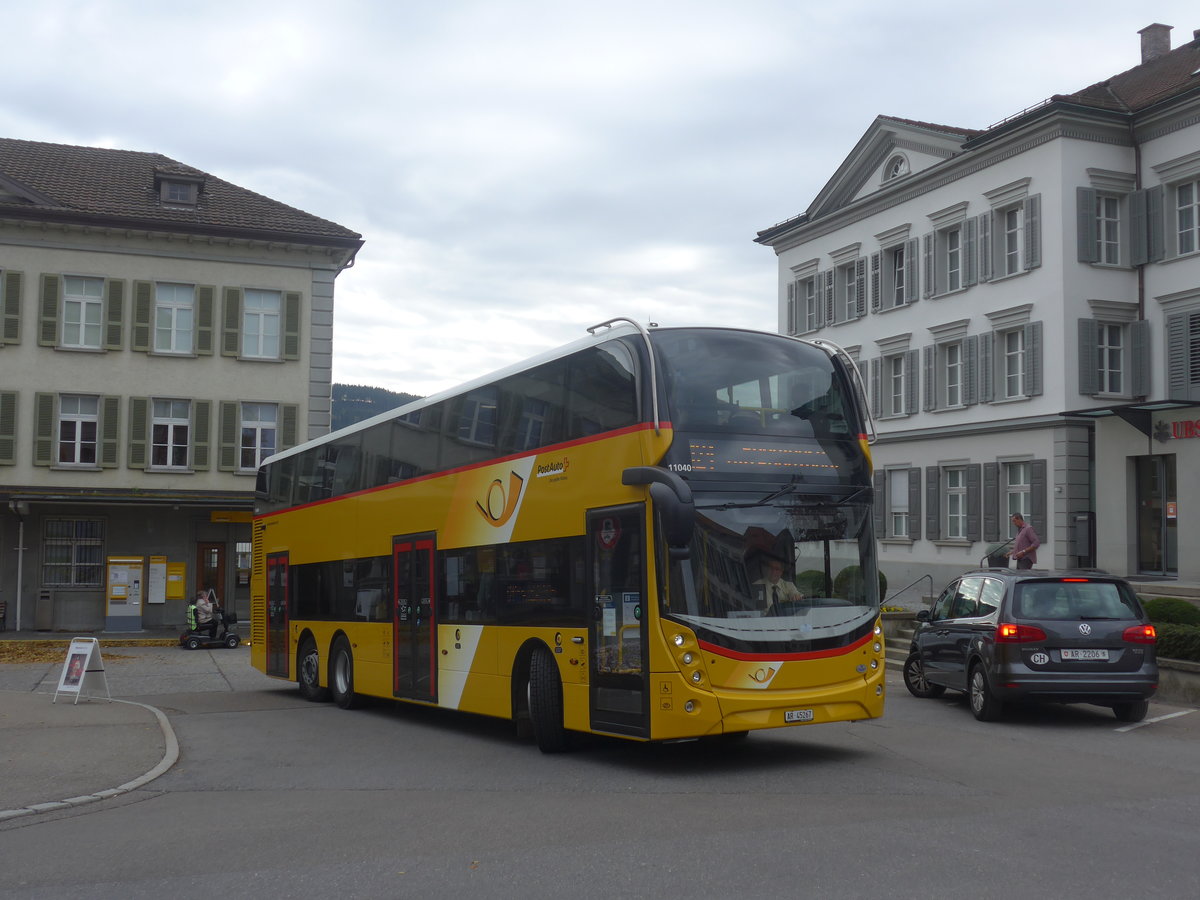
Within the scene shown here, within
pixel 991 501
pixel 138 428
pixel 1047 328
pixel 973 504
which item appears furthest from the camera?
pixel 138 428

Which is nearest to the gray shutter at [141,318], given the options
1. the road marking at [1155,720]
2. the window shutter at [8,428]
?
the window shutter at [8,428]

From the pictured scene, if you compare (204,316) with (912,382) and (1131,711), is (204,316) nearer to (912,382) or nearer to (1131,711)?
(912,382)

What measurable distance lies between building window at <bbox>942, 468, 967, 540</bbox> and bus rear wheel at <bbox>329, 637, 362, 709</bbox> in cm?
2221

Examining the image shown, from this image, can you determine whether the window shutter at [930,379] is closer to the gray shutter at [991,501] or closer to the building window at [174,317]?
the gray shutter at [991,501]

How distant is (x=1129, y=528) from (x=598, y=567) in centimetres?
2330

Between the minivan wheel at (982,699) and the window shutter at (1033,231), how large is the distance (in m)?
20.5

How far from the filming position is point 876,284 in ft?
135

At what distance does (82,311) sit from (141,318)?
155cm

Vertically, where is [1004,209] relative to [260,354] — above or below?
above

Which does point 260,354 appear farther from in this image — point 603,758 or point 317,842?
point 317,842

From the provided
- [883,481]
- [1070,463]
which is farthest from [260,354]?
[1070,463]

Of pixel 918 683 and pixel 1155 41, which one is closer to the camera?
pixel 918 683

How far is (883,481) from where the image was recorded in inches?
1592

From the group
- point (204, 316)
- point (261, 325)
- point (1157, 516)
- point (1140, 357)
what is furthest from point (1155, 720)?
point (204, 316)
